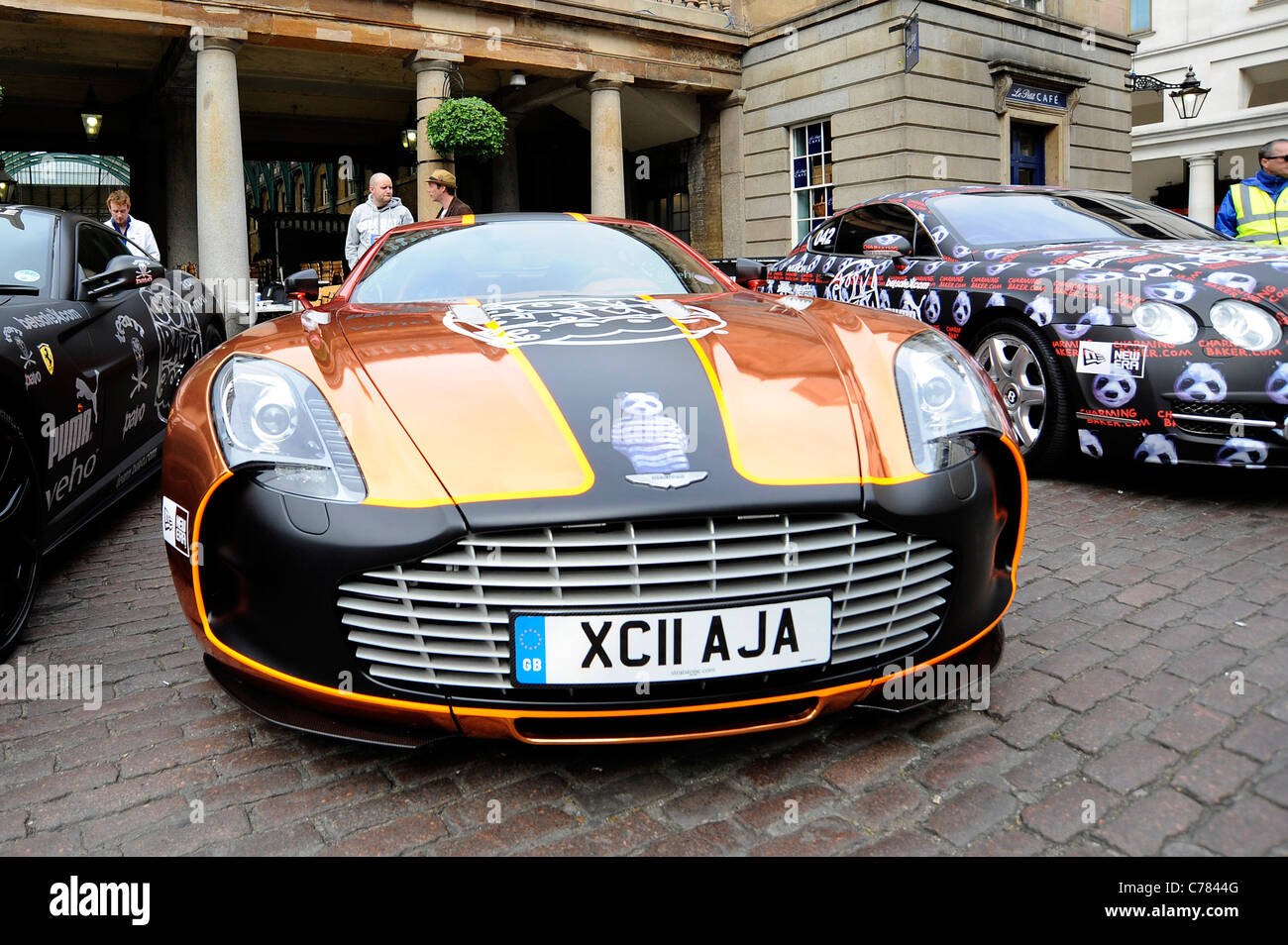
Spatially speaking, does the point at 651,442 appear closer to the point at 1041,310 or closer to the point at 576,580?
the point at 576,580

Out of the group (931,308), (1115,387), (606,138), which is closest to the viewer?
(1115,387)

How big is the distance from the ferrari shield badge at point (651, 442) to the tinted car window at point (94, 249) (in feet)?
9.30

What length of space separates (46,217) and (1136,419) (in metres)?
4.60

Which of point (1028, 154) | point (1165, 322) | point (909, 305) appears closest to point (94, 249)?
point (909, 305)

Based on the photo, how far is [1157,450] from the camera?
413 cm

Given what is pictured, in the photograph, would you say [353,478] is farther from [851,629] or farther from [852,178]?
[852,178]

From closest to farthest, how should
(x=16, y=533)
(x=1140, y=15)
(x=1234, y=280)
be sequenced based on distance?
(x=16, y=533) → (x=1234, y=280) → (x=1140, y=15)

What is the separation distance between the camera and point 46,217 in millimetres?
4004

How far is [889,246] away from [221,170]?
11376 mm

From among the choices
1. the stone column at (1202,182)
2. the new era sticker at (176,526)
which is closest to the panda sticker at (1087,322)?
the new era sticker at (176,526)

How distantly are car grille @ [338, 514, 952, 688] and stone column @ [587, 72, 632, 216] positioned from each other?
628 inches

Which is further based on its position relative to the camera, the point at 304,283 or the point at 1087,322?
the point at 1087,322

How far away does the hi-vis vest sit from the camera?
6680 mm

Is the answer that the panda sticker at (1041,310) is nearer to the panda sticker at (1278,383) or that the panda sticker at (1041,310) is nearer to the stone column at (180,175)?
the panda sticker at (1278,383)
